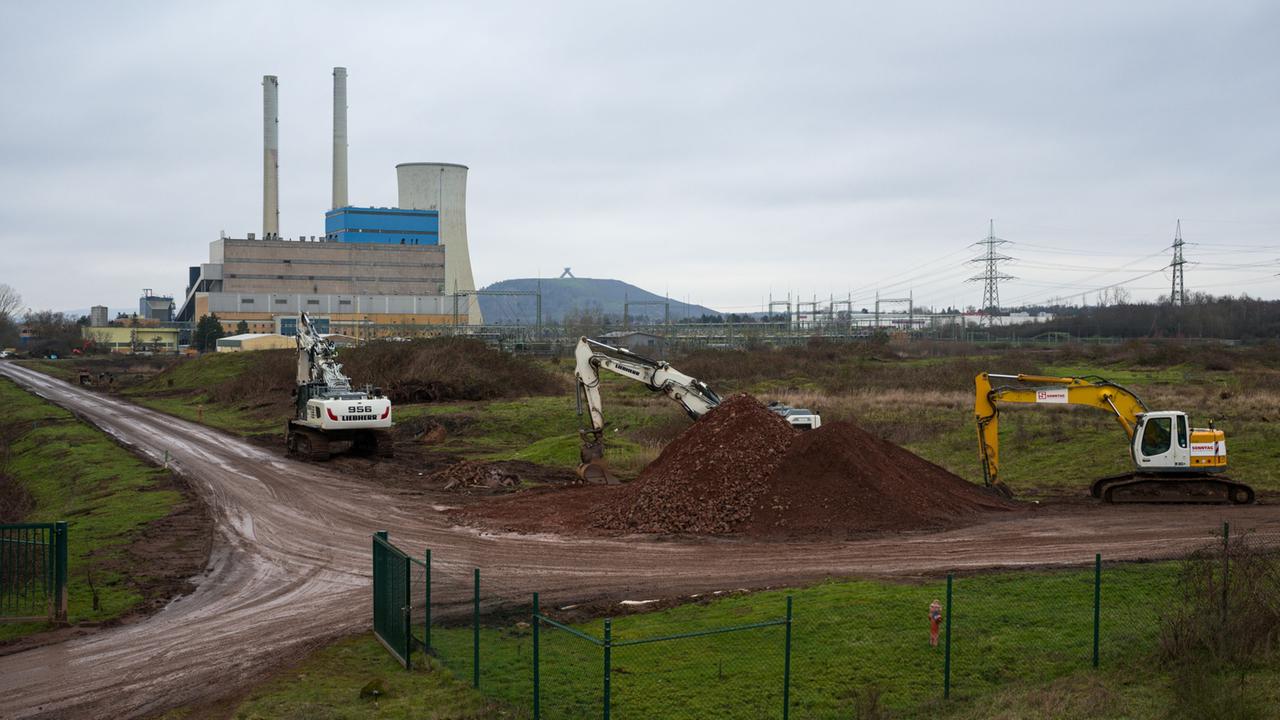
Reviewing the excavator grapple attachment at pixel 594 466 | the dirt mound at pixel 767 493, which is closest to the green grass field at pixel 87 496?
the dirt mound at pixel 767 493

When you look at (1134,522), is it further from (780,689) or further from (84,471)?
(84,471)

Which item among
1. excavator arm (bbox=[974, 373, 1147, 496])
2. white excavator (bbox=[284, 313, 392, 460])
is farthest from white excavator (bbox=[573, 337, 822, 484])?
white excavator (bbox=[284, 313, 392, 460])

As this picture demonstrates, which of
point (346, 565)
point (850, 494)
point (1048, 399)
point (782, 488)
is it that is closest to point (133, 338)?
point (346, 565)

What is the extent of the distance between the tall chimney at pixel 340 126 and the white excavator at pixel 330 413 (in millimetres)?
85285

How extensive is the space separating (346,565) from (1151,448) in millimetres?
20671

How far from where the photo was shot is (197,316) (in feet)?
435

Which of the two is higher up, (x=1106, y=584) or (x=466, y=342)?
(x=466, y=342)

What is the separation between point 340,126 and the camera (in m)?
124

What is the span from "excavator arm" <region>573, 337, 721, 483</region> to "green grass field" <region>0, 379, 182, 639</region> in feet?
39.5

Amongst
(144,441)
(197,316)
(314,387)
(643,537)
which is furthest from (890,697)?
(197,316)

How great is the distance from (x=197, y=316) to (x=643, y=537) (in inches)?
4768

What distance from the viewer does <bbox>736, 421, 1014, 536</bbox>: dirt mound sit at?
83.9 ft

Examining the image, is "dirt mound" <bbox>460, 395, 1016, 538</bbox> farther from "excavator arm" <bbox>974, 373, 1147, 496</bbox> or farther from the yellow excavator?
the yellow excavator

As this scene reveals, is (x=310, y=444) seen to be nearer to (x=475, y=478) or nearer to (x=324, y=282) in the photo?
(x=475, y=478)
